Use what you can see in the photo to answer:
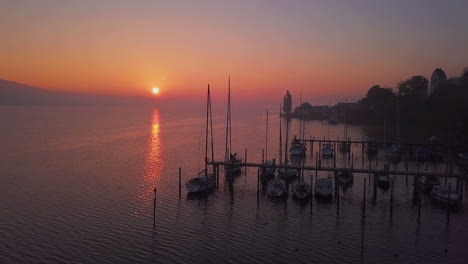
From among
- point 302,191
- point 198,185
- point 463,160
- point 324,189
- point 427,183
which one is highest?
point 463,160

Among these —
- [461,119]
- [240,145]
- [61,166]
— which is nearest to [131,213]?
[61,166]

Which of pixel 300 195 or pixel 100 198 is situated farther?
pixel 100 198

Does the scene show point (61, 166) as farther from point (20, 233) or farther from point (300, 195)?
point (300, 195)

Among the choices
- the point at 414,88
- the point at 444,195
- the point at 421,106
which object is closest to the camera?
the point at 444,195

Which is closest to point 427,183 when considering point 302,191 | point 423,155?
point 302,191

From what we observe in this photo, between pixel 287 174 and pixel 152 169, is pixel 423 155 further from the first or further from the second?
pixel 152 169

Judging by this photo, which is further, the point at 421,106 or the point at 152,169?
the point at 421,106
